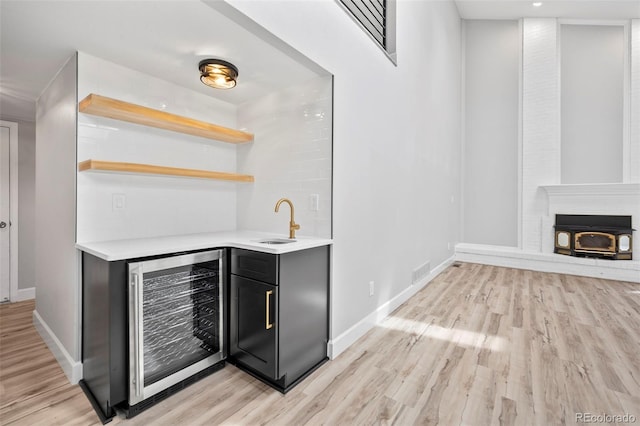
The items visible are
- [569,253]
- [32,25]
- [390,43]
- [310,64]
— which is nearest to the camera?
[32,25]

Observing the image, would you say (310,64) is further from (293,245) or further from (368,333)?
(368,333)

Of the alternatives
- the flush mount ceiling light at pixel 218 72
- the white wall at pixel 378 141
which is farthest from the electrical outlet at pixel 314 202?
the flush mount ceiling light at pixel 218 72

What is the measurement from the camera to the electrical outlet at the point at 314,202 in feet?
7.50

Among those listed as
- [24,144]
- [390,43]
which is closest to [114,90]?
[24,144]

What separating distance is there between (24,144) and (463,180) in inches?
265

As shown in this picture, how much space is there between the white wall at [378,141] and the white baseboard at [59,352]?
5.46 ft

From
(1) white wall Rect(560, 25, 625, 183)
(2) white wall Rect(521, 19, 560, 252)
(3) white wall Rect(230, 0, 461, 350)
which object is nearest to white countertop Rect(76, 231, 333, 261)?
(3) white wall Rect(230, 0, 461, 350)

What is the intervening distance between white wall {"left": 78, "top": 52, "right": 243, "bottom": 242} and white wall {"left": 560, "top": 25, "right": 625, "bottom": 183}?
5.63 m

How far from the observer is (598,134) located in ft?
16.5

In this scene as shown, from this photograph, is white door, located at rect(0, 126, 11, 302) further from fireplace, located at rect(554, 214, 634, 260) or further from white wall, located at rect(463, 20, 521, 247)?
fireplace, located at rect(554, 214, 634, 260)

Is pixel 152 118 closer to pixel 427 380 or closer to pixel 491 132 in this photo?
pixel 427 380

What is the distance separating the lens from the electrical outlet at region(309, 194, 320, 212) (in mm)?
2287

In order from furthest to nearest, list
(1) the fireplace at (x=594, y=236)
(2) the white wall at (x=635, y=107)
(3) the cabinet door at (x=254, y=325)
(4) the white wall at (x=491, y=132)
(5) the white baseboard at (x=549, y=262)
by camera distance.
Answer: (4) the white wall at (x=491, y=132), (2) the white wall at (x=635, y=107), (1) the fireplace at (x=594, y=236), (5) the white baseboard at (x=549, y=262), (3) the cabinet door at (x=254, y=325)

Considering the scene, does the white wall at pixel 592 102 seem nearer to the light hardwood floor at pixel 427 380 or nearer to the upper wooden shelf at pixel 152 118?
the light hardwood floor at pixel 427 380
